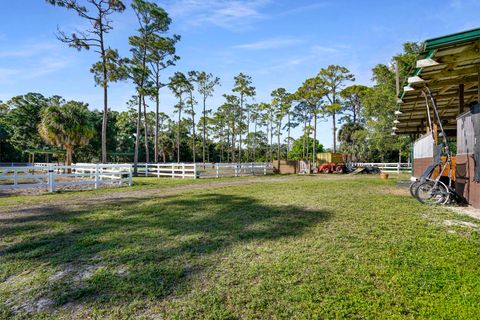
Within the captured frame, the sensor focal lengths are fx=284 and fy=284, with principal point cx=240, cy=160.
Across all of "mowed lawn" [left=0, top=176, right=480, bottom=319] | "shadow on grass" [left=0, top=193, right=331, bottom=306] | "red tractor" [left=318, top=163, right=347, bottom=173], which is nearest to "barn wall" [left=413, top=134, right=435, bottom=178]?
"mowed lawn" [left=0, top=176, right=480, bottom=319]

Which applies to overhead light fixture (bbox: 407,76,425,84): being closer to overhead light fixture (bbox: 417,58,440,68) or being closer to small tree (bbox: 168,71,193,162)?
overhead light fixture (bbox: 417,58,440,68)

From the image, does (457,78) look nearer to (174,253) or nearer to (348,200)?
(348,200)

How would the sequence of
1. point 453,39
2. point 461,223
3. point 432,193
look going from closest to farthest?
point 461,223
point 453,39
point 432,193

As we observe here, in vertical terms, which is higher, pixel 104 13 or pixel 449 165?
pixel 104 13

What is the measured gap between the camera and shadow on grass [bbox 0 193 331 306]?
108 inches

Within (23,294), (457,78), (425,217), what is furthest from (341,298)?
(457,78)

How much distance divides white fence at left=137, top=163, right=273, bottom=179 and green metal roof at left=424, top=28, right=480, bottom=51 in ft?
45.1

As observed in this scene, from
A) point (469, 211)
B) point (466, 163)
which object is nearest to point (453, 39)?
point (466, 163)

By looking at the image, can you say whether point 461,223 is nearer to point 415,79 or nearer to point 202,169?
point 415,79

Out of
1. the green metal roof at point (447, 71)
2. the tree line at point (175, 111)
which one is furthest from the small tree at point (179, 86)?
the green metal roof at point (447, 71)

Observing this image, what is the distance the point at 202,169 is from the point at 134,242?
1406 cm

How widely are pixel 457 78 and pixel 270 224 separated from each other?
668cm

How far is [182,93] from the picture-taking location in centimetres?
3350

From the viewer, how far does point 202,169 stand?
18.0 meters
